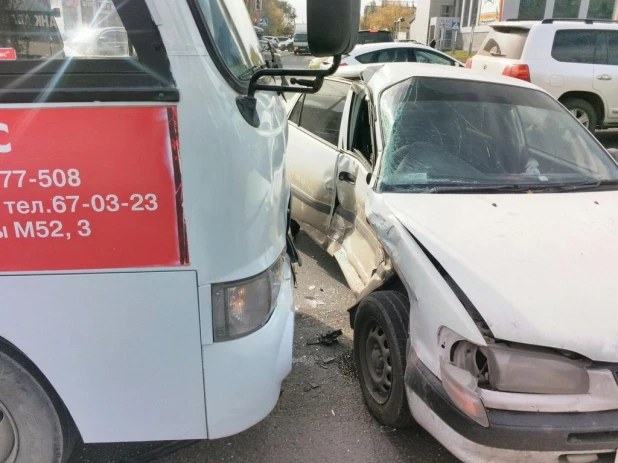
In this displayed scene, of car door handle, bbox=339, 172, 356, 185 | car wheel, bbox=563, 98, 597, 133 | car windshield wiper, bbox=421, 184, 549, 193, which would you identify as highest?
car windshield wiper, bbox=421, 184, 549, 193

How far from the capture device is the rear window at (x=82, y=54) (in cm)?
167

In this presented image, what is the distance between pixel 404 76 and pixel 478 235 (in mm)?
1605

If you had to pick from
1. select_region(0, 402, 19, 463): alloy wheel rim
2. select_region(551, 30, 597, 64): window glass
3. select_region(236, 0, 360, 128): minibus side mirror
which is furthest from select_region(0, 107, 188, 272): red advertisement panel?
select_region(551, 30, 597, 64): window glass

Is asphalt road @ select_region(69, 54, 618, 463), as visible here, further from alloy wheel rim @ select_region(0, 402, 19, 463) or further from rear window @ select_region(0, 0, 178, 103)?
rear window @ select_region(0, 0, 178, 103)

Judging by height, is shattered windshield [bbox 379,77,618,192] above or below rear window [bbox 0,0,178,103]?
below

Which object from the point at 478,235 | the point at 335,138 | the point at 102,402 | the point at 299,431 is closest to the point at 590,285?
the point at 478,235

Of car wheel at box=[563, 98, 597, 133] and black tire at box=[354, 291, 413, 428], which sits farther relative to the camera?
car wheel at box=[563, 98, 597, 133]

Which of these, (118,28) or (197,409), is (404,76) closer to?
(118,28)

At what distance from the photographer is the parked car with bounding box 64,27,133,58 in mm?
1720

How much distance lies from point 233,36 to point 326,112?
8.56ft

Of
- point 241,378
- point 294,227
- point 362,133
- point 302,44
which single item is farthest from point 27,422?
point 302,44

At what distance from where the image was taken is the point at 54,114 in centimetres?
166

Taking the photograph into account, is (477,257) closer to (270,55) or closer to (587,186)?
(587,186)

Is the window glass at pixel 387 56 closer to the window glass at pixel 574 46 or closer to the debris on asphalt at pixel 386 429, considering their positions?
the window glass at pixel 574 46
